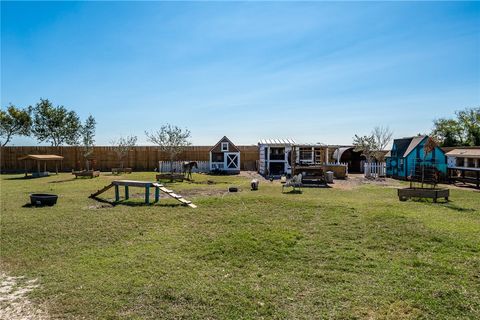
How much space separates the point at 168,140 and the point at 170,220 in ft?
54.2

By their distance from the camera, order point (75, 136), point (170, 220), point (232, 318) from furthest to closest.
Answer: point (75, 136), point (170, 220), point (232, 318)

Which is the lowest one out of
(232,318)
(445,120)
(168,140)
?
(232,318)

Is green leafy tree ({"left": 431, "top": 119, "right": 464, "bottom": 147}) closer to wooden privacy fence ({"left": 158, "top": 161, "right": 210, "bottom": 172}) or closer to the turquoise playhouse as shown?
the turquoise playhouse

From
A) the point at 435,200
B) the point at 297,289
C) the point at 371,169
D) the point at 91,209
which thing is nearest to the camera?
the point at 297,289

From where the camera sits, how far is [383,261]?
7246mm

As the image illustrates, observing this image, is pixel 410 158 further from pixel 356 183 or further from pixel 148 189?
pixel 148 189

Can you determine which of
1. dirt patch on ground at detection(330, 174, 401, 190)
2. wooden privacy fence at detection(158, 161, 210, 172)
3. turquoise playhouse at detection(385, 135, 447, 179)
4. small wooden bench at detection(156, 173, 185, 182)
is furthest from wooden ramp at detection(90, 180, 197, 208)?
turquoise playhouse at detection(385, 135, 447, 179)

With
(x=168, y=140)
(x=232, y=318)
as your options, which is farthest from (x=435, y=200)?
(x=168, y=140)

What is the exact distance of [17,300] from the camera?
5746 mm

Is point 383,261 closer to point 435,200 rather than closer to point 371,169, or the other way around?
point 435,200

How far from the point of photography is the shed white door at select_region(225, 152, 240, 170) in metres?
32.8

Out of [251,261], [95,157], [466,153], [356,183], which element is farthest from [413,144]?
[95,157]

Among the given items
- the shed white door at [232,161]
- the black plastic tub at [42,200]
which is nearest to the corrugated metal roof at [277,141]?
the shed white door at [232,161]

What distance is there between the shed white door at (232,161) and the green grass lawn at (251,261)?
20283 mm
